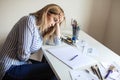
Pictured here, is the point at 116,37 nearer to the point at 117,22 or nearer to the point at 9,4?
the point at 117,22

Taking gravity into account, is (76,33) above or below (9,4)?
below

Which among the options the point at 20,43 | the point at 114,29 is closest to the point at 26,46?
the point at 20,43

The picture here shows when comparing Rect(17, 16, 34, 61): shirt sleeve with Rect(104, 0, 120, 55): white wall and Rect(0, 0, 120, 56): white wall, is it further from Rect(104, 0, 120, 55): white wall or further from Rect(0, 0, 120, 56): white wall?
Rect(104, 0, 120, 55): white wall

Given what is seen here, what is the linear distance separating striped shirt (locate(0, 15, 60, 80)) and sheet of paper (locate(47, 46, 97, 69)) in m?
0.20

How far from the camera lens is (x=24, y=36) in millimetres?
1422

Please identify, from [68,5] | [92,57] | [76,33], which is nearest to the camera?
[92,57]

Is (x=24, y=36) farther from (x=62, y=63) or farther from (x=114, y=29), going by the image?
(x=114, y=29)

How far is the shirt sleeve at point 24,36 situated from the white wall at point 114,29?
1458 millimetres

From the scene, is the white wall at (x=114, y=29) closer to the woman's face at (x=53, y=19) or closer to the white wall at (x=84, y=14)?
the white wall at (x=84, y=14)

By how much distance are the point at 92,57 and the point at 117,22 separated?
45.6 inches

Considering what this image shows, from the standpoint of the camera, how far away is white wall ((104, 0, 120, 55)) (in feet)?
7.93

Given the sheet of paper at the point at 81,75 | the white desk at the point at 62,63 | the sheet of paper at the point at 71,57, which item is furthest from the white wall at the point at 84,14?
the sheet of paper at the point at 81,75

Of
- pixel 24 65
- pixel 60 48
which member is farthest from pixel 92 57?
pixel 24 65

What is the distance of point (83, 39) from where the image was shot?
1949 millimetres
